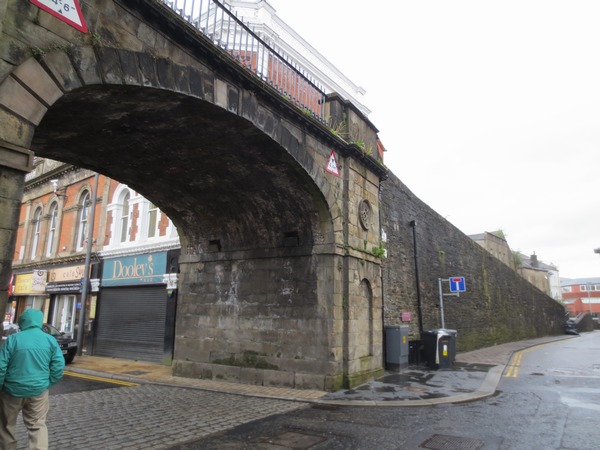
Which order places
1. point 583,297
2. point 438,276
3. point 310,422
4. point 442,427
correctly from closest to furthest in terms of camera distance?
1. point 442,427
2. point 310,422
3. point 438,276
4. point 583,297

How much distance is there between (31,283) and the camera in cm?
2064

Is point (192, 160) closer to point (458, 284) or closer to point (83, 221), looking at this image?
point (458, 284)

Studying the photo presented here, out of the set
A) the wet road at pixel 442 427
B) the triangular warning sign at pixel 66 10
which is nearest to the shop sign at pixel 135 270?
the wet road at pixel 442 427

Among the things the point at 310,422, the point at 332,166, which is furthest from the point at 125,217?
the point at 310,422

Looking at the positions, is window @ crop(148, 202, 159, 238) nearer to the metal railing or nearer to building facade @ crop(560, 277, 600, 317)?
the metal railing

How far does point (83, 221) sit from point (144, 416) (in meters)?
15.0

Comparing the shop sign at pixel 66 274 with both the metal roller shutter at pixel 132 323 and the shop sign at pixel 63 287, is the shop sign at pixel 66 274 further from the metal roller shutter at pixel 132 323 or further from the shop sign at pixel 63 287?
the metal roller shutter at pixel 132 323

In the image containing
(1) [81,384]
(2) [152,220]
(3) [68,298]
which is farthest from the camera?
(3) [68,298]

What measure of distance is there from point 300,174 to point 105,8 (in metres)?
4.84

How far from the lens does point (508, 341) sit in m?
24.2

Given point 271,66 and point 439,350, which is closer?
point 271,66

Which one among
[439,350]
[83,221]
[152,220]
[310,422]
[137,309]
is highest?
[83,221]

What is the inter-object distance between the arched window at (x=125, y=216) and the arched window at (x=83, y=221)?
2751 mm

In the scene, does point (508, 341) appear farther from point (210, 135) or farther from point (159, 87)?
point (159, 87)
